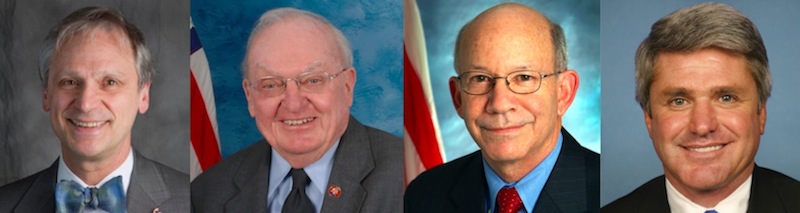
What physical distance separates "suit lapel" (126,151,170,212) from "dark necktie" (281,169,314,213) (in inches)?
29.7

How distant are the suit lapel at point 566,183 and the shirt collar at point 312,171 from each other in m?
1.17

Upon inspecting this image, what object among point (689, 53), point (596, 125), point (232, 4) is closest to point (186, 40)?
point (232, 4)

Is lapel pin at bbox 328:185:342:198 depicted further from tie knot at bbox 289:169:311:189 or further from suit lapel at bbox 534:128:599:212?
suit lapel at bbox 534:128:599:212

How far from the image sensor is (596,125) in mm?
6141

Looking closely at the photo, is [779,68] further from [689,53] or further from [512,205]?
[512,205]

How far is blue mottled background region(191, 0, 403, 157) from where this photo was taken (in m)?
6.54

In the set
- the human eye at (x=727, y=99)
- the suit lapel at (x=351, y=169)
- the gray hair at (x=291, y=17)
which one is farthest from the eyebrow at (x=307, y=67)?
the human eye at (x=727, y=99)

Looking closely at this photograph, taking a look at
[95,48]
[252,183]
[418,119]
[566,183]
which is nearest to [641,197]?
[566,183]

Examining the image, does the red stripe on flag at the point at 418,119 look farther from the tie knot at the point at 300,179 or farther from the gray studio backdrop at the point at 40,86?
the gray studio backdrop at the point at 40,86

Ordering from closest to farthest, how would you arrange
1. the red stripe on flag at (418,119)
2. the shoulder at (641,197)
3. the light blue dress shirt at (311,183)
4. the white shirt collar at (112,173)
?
the shoulder at (641,197), the red stripe on flag at (418,119), the light blue dress shirt at (311,183), the white shirt collar at (112,173)

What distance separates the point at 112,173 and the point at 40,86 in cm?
61

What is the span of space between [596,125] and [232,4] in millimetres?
2059

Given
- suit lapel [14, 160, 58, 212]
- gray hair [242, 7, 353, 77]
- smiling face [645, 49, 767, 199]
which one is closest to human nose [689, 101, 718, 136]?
smiling face [645, 49, 767, 199]

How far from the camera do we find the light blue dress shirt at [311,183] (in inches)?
262
